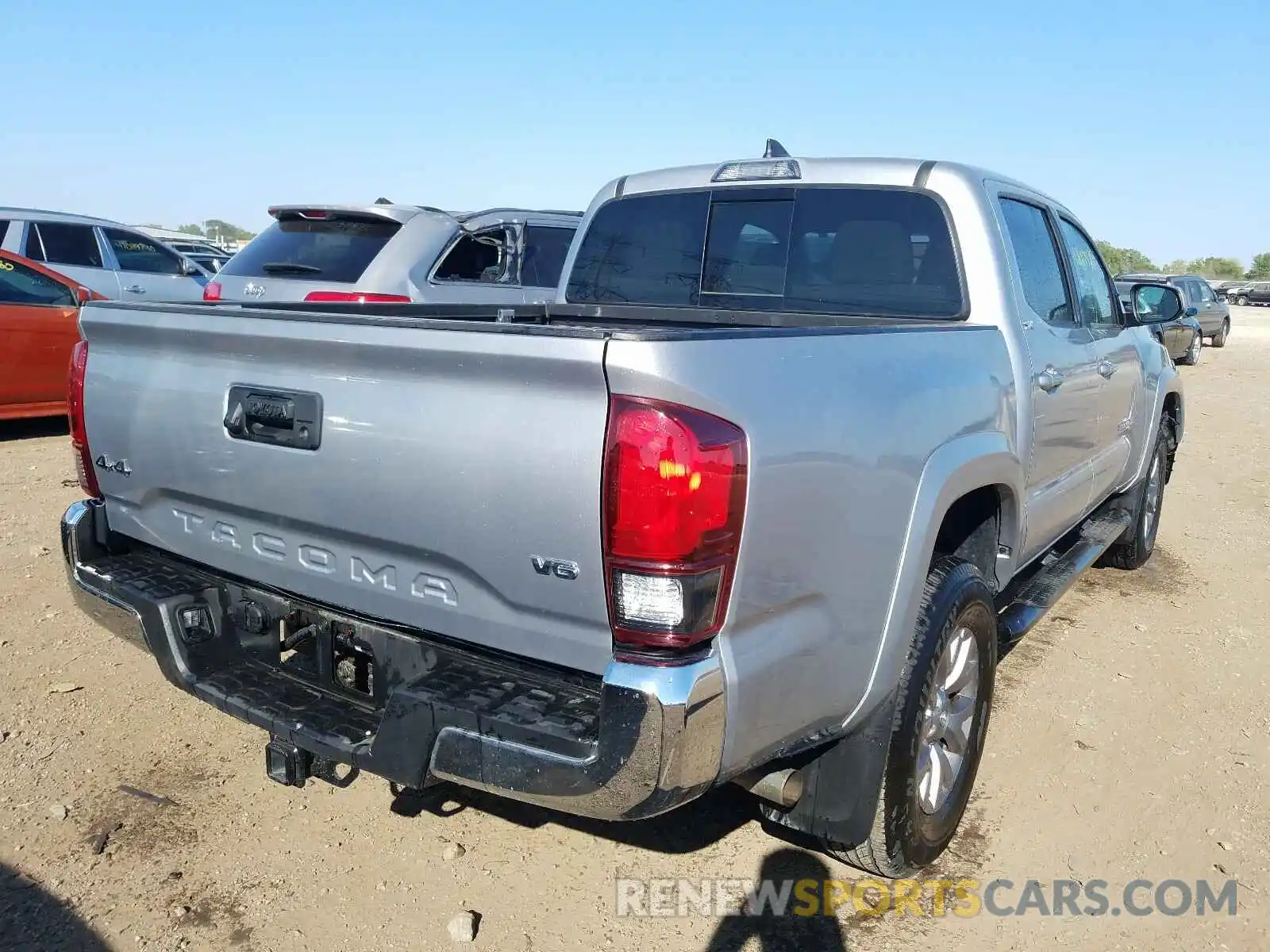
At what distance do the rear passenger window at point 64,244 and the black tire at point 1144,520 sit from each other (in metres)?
10.0

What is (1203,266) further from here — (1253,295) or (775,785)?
(775,785)

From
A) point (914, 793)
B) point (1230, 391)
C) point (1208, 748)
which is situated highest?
point (914, 793)

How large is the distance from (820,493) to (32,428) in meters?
8.97

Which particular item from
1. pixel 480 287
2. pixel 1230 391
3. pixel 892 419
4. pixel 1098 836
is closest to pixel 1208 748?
pixel 1098 836

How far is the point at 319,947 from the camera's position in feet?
8.48

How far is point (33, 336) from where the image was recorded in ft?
27.2

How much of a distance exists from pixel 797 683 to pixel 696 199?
94.2 inches

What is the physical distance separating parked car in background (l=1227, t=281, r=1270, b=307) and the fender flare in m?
57.0

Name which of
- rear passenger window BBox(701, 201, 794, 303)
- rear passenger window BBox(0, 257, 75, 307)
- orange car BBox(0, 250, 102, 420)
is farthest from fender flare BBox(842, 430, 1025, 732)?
rear passenger window BBox(0, 257, 75, 307)

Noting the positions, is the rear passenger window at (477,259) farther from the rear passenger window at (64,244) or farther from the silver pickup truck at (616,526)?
the rear passenger window at (64,244)

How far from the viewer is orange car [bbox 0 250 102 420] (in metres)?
8.19

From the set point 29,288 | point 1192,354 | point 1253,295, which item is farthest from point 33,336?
point 1253,295

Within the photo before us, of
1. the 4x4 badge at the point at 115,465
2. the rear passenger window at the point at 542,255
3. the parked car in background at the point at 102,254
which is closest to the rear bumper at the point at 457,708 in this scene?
the 4x4 badge at the point at 115,465

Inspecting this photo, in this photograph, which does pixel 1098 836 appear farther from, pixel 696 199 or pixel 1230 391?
pixel 1230 391
